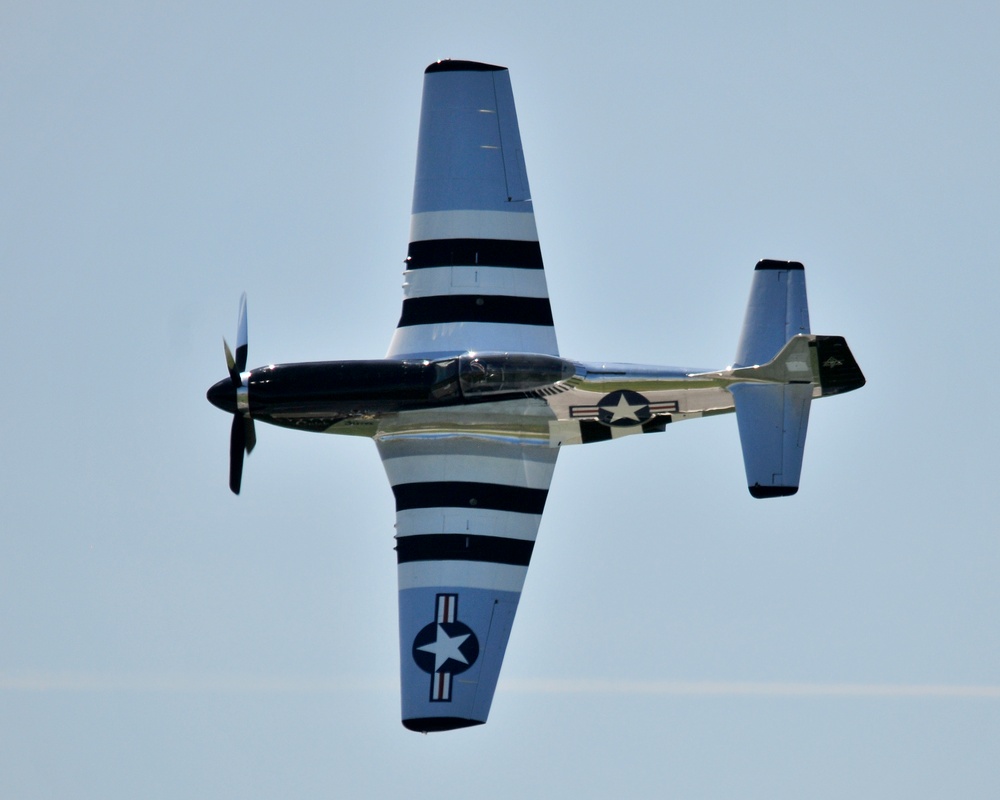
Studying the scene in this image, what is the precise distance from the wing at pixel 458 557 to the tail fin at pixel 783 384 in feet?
11.9

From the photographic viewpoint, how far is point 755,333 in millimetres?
37719

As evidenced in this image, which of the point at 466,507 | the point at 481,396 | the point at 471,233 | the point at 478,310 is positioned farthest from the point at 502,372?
the point at 471,233

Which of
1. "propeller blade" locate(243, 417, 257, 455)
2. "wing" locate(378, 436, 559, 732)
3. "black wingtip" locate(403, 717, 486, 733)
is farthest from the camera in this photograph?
"propeller blade" locate(243, 417, 257, 455)

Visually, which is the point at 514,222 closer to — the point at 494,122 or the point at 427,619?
the point at 494,122

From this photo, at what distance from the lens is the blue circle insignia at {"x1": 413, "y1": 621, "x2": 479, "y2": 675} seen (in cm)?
3669

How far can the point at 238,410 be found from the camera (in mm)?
37844

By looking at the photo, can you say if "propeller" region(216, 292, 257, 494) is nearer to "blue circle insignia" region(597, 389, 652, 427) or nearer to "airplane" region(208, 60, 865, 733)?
"airplane" region(208, 60, 865, 733)

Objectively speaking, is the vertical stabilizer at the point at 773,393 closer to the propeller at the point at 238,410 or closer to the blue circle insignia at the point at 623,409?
the blue circle insignia at the point at 623,409

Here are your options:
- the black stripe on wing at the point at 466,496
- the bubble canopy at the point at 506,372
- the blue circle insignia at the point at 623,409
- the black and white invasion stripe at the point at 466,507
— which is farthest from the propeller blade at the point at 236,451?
the blue circle insignia at the point at 623,409

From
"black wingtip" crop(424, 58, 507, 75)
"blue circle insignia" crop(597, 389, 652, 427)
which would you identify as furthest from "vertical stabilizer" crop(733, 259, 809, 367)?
"black wingtip" crop(424, 58, 507, 75)

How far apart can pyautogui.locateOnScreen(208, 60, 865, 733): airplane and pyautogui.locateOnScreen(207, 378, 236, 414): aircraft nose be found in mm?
25

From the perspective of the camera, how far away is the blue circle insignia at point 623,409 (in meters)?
37.9

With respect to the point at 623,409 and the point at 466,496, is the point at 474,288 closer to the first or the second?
the point at 623,409

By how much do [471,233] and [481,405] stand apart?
3.34 meters
